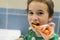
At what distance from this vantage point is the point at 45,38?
96 cm

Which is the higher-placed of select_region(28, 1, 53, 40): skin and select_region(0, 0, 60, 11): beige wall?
select_region(0, 0, 60, 11): beige wall

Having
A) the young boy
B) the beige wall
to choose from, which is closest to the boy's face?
the young boy

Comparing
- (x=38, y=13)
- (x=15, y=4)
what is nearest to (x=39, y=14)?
(x=38, y=13)

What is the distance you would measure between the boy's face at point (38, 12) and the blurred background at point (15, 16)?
34 centimetres

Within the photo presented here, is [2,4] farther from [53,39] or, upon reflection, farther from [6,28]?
[53,39]

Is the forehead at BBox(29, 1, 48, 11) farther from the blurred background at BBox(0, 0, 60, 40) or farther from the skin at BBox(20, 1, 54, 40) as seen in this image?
the blurred background at BBox(0, 0, 60, 40)

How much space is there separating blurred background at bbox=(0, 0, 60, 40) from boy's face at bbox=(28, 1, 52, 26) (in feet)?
1.10

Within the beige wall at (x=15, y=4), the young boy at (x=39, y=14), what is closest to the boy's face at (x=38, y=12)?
the young boy at (x=39, y=14)

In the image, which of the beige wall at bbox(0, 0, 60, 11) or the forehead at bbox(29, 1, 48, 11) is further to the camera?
the beige wall at bbox(0, 0, 60, 11)

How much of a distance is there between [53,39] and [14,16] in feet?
1.53

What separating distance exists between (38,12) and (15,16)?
405 millimetres

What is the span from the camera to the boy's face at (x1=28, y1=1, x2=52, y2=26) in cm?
102

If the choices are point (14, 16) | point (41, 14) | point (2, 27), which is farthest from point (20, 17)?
point (41, 14)

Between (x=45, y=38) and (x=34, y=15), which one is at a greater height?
(x=34, y=15)
